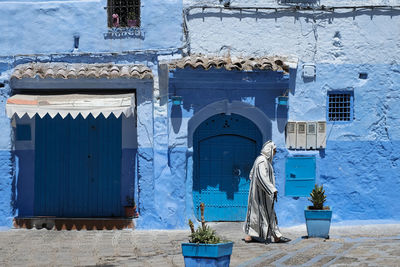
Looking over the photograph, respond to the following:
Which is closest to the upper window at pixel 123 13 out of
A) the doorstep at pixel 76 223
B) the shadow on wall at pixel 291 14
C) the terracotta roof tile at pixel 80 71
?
the terracotta roof tile at pixel 80 71

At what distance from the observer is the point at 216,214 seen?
1397cm

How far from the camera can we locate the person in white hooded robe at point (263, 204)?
11.7 metres

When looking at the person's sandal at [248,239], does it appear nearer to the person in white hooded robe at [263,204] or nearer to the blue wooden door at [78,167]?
the person in white hooded robe at [263,204]

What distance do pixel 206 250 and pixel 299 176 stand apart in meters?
5.88

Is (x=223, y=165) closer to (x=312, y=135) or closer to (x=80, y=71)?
(x=312, y=135)

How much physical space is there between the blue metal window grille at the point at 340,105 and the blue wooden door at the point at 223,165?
1.63 metres

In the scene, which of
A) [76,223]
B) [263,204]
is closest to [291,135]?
[263,204]

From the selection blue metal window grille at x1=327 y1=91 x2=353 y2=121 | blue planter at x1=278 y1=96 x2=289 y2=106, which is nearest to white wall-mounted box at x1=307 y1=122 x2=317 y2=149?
blue metal window grille at x1=327 y1=91 x2=353 y2=121

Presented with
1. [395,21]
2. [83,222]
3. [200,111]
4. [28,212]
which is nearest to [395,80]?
[395,21]

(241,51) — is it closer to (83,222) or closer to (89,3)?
(89,3)

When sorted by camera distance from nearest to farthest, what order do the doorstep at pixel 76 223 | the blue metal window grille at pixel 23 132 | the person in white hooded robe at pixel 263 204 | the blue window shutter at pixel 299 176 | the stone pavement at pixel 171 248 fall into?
the stone pavement at pixel 171 248, the person in white hooded robe at pixel 263 204, the doorstep at pixel 76 223, the blue window shutter at pixel 299 176, the blue metal window grille at pixel 23 132

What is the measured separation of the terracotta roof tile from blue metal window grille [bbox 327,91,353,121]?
3.70 meters

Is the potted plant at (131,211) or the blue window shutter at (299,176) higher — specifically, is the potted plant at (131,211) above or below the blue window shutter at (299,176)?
below

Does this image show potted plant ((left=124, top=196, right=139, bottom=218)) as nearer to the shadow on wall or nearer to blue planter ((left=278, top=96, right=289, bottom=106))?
blue planter ((left=278, top=96, right=289, bottom=106))
